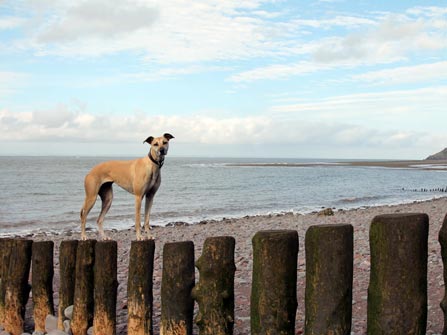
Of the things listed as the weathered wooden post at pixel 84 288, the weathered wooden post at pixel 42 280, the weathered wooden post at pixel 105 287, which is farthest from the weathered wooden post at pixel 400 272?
the weathered wooden post at pixel 42 280

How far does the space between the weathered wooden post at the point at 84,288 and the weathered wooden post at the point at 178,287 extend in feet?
3.35

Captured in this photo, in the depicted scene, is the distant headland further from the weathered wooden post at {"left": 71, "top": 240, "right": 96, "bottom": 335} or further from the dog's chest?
the weathered wooden post at {"left": 71, "top": 240, "right": 96, "bottom": 335}

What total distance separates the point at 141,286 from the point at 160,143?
14.2ft

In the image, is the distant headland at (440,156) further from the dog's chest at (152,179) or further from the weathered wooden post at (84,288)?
the weathered wooden post at (84,288)

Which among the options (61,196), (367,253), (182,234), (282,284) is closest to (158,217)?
(182,234)

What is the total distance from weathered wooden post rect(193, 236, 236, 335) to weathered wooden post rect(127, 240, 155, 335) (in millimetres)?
652

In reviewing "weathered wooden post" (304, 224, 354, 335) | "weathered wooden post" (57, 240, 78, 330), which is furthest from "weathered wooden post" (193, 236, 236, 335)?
"weathered wooden post" (57, 240, 78, 330)

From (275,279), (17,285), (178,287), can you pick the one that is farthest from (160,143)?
(275,279)

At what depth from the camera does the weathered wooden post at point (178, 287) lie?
15.7 ft

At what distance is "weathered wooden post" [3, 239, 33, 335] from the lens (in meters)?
6.25

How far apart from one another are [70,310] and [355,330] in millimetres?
3016

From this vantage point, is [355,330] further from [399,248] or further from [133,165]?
[133,165]

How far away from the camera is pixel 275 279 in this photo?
427 cm

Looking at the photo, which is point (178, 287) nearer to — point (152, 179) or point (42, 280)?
point (42, 280)
